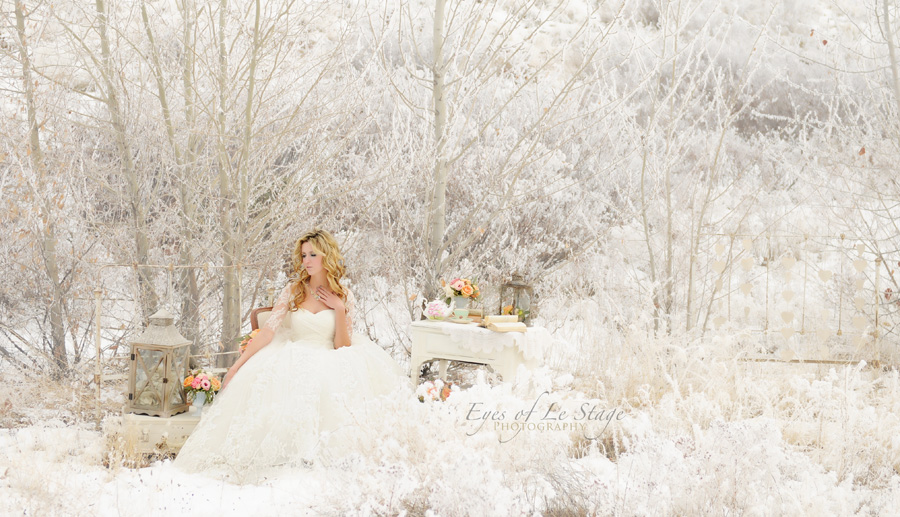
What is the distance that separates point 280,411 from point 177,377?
89 cm

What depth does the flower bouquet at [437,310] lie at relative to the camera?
4895 millimetres

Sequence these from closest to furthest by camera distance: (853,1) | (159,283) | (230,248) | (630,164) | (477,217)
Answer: (230,248) → (159,283) → (477,217) → (630,164) → (853,1)

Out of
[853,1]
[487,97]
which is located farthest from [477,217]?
[853,1]

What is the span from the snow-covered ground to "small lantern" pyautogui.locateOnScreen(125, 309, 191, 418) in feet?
1.10

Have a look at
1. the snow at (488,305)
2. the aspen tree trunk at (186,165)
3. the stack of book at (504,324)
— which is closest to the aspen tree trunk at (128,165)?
the snow at (488,305)

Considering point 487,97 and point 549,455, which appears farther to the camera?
point 487,97

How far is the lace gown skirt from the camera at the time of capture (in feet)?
12.6

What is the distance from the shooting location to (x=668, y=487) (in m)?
2.98

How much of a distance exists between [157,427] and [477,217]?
496cm

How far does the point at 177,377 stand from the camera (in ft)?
14.5

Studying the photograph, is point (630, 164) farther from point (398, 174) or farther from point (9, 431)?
point (9, 431)

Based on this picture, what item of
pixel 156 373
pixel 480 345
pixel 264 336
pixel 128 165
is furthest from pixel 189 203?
pixel 480 345

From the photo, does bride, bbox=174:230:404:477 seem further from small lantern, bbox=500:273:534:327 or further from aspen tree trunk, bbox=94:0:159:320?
aspen tree trunk, bbox=94:0:159:320

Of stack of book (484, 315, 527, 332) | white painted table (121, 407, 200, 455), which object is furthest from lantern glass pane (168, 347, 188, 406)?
stack of book (484, 315, 527, 332)
